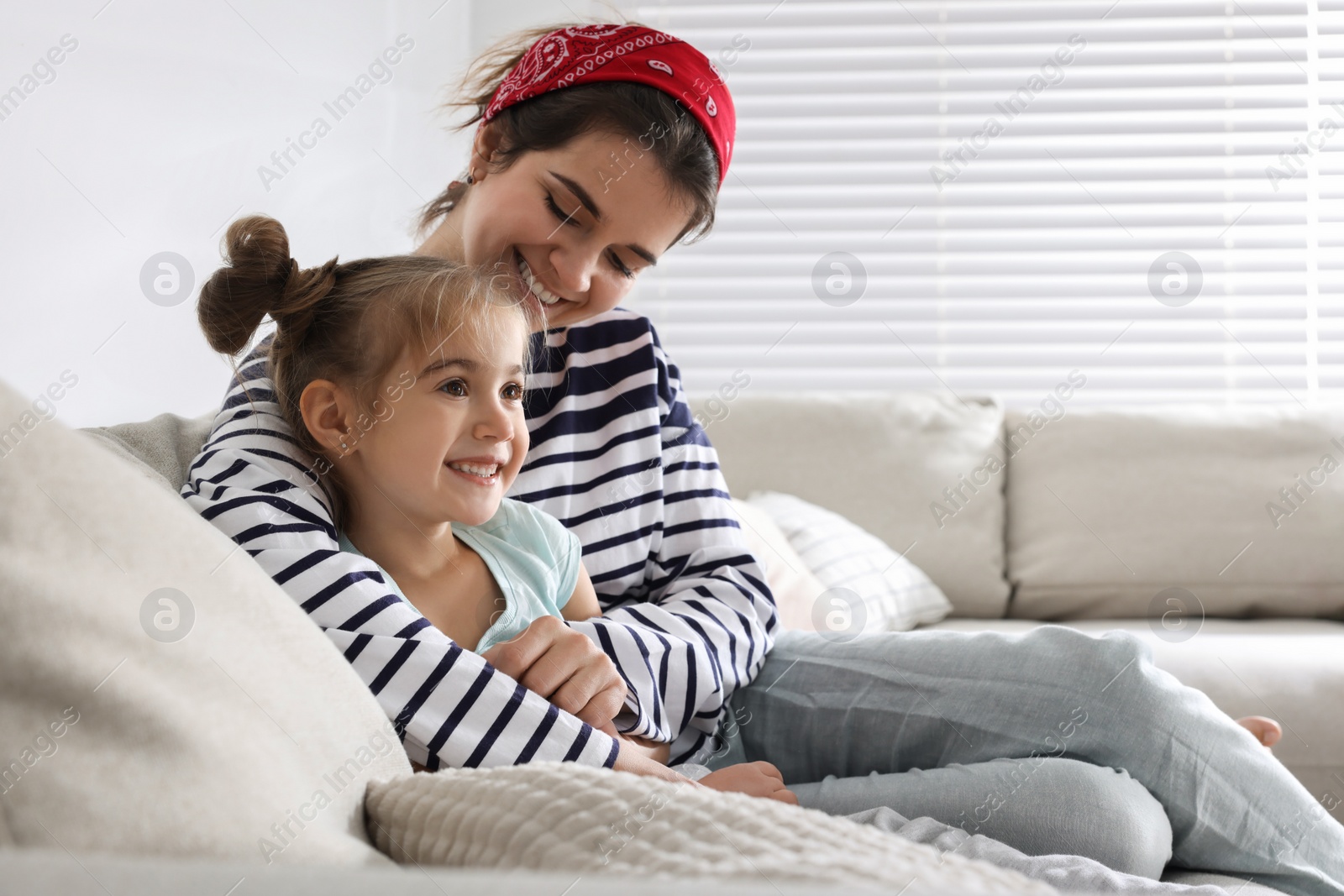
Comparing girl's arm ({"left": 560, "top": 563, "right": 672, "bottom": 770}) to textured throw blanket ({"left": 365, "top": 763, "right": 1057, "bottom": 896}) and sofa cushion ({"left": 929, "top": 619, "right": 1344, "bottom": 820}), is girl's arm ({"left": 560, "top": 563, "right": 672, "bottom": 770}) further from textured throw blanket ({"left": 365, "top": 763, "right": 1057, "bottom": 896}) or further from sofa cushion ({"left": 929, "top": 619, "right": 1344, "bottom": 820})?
sofa cushion ({"left": 929, "top": 619, "right": 1344, "bottom": 820})

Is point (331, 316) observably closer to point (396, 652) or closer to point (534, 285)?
point (534, 285)

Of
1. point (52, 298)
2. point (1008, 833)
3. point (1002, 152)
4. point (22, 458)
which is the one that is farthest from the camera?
point (1002, 152)

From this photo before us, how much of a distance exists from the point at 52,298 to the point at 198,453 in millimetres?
388

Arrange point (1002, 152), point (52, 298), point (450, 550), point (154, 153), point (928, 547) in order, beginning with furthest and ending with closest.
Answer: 1. point (1002, 152)
2. point (928, 547)
3. point (154, 153)
4. point (52, 298)
5. point (450, 550)

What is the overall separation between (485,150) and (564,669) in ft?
2.11

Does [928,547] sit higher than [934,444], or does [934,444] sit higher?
[934,444]

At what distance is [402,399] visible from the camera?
36.4 inches

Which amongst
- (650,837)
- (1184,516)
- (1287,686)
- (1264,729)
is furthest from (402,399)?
(1184,516)

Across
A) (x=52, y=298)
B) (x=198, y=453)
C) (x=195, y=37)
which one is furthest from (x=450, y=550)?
(x=195, y=37)

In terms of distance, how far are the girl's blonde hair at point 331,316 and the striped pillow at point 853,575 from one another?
38.5 inches

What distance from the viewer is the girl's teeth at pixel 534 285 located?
111 cm

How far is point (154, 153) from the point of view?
1321 mm

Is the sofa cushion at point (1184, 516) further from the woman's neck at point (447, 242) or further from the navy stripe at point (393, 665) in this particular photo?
the navy stripe at point (393, 665)

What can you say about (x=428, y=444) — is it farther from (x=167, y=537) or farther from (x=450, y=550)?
(x=167, y=537)
